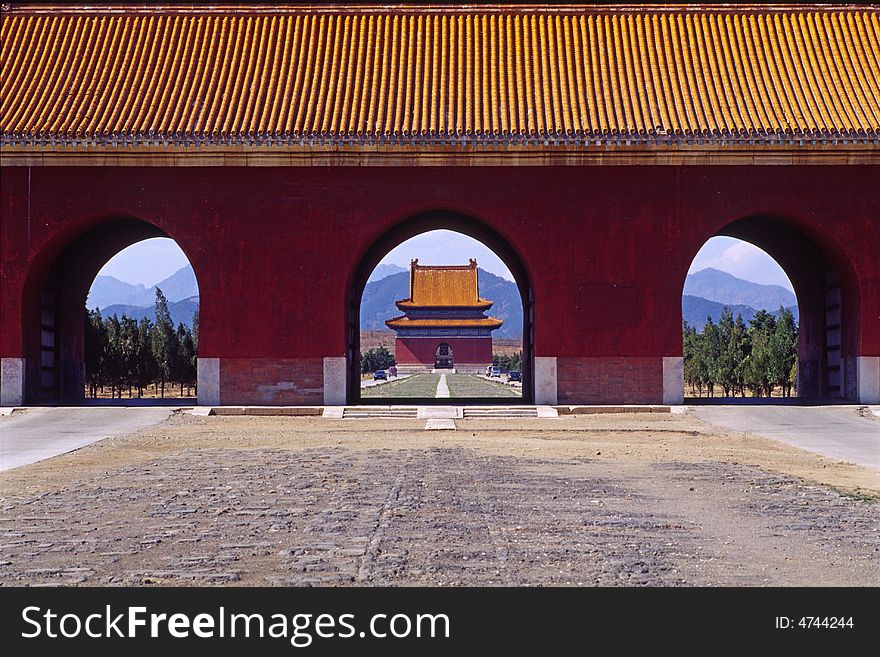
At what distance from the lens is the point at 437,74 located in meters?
19.3

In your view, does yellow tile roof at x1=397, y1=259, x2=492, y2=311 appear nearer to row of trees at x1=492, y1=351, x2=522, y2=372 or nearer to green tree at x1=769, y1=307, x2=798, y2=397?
row of trees at x1=492, y1=351, x2=522, y2=372

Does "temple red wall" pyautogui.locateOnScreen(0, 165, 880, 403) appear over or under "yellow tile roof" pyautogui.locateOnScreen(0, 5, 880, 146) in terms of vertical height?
under

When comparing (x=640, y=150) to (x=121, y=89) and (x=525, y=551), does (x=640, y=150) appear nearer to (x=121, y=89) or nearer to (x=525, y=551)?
(x=121, y=89)

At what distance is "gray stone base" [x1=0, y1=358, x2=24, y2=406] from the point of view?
58.4 ft

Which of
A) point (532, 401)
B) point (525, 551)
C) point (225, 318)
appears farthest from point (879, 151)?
point (525, 551)

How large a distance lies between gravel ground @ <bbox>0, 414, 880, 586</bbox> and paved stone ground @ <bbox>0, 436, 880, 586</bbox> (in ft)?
0.06

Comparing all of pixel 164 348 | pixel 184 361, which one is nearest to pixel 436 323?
pixel 184 361

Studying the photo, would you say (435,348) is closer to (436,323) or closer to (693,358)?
(436,323)

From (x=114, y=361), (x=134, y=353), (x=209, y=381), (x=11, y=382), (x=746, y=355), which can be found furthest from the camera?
(x=746, y=355)

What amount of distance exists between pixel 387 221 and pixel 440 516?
1157cm

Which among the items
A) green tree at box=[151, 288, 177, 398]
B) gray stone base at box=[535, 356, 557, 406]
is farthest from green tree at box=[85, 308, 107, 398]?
gray stone base at box=[535, 356, 557, 406]

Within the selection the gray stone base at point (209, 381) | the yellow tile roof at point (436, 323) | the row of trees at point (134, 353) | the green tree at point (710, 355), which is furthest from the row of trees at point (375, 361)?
the gray stone base at point (209, 381)
